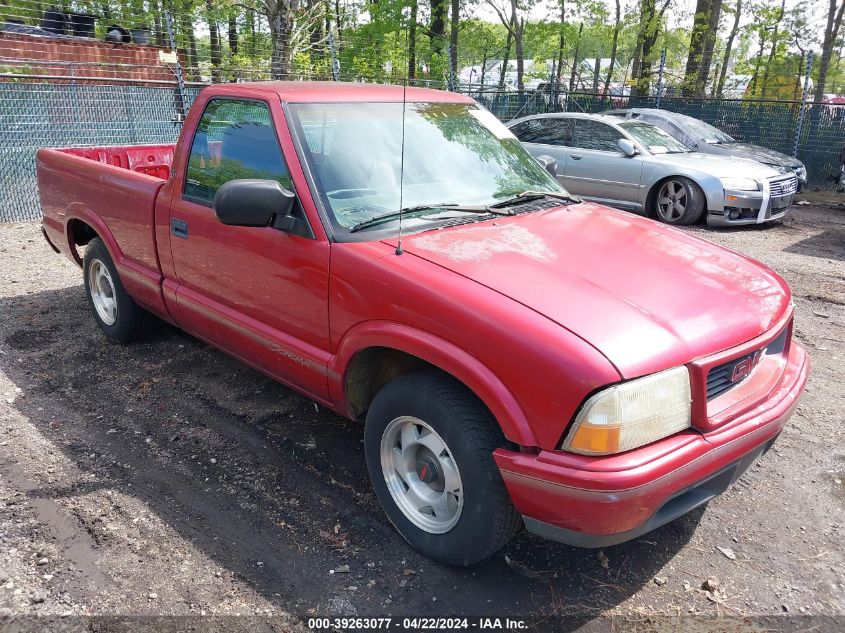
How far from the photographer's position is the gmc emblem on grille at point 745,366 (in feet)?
8.63

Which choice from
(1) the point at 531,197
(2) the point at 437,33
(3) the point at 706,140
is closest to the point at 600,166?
(3) the point at 706,140

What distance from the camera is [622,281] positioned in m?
2.75

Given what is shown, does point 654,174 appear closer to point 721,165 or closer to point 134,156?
point 721,165

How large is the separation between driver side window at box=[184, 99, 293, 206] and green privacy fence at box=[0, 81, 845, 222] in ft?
21.2

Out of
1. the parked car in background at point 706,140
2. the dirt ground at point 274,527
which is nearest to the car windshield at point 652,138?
the parked car in background at point 706,140

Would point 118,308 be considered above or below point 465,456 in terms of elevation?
below

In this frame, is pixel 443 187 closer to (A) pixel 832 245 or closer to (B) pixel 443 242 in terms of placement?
(B) pixel 443 242

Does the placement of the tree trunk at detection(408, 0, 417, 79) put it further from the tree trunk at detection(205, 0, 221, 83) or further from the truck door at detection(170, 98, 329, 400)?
A: the truck door at detection(170, 98, 329, 400)

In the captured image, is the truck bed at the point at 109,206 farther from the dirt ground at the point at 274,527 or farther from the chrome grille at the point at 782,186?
the chrome grille at the point at 782,186

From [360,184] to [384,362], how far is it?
2.86 feet

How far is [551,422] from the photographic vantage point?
2309mm

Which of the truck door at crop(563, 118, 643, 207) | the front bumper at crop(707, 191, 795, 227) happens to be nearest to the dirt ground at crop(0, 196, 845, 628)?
the front bumper at crop(707, 191, 795, 227)

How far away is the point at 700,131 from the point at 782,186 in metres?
3.23

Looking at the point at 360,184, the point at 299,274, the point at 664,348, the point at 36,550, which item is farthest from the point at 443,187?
the point at 36,550
